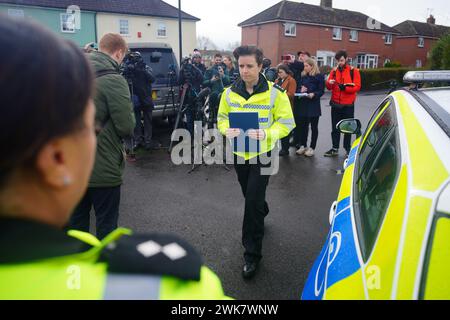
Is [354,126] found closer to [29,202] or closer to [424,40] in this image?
[29,202]

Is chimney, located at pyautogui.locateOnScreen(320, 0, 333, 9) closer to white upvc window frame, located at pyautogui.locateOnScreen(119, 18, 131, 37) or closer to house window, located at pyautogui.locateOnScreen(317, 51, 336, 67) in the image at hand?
house window, located at pyautogui.locateOnScreen(317, 51, 336, 67)

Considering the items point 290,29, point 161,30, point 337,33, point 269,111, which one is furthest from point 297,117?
point 337,33

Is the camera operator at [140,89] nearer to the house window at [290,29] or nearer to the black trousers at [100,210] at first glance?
the black trousers at [100,210]

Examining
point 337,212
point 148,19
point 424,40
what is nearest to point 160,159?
point 337,212

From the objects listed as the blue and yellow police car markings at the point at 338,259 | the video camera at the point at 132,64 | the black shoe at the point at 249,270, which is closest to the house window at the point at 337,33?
the video camera at the point at 132,64

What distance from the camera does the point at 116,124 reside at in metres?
2.84

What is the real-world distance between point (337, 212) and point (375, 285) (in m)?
0.90

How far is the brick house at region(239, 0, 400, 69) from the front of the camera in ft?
119

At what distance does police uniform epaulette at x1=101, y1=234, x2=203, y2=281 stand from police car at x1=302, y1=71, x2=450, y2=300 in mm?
762

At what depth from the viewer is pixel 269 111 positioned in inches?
131

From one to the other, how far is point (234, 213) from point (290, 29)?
35.1 m

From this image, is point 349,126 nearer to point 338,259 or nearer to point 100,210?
point 338,259

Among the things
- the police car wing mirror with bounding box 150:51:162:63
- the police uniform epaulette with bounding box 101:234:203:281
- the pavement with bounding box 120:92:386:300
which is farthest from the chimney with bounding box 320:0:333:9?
the police uniform epaulette with bounding box 101:234:203:281
